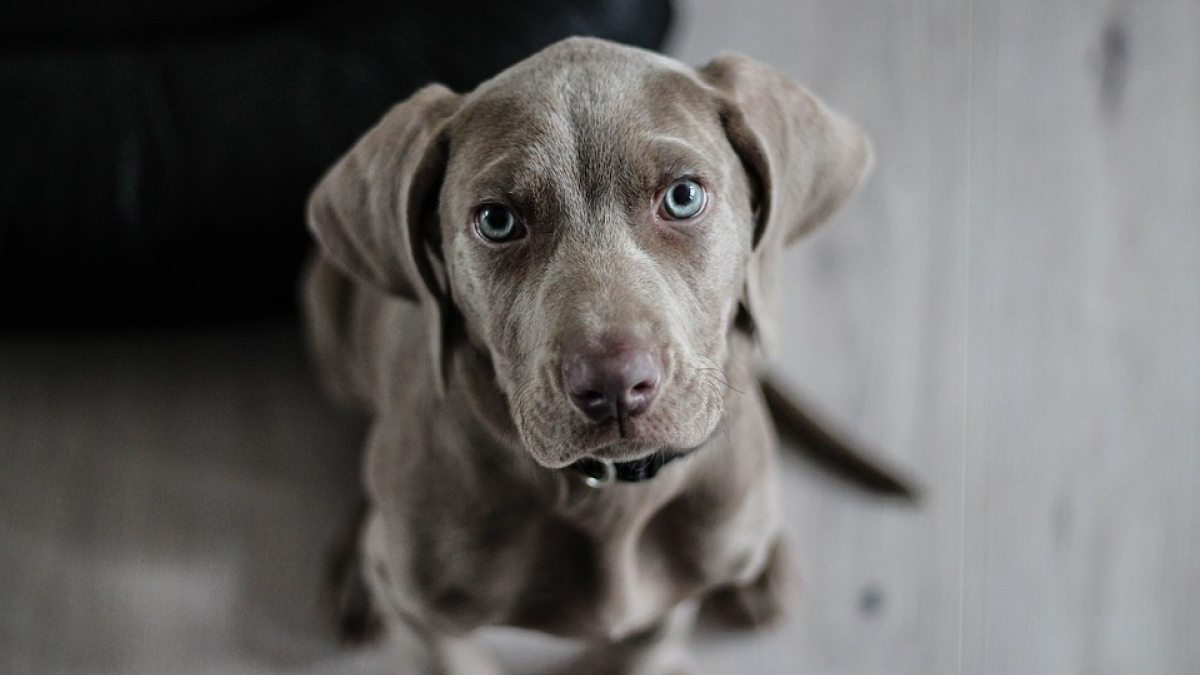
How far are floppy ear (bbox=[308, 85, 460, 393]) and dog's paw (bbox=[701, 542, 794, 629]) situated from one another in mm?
826

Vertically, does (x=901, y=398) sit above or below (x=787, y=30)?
below

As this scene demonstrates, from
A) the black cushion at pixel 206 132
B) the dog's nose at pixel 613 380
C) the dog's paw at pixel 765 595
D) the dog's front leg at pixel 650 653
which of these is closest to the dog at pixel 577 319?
the dog's nose at pixel 613 380

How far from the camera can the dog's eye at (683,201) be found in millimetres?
1159

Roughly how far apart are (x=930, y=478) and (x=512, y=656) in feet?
2.85

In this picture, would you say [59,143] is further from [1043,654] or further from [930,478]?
[1043,654]

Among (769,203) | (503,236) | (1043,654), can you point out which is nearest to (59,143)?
(503,236)

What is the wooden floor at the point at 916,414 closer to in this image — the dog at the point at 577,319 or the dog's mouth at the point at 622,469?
the dog at the point at 577,319

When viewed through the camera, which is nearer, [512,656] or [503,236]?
[503,236]

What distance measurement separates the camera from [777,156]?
4.10 feet

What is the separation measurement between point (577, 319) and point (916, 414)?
125 cm

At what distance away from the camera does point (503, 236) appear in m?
1.17

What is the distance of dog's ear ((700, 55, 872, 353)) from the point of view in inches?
48.1

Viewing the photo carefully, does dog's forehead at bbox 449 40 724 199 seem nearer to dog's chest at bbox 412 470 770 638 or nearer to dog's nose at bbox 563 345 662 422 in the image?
dog's nose at bbox 563 345 662 422

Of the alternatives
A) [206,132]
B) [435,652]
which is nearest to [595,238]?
[435,652]
